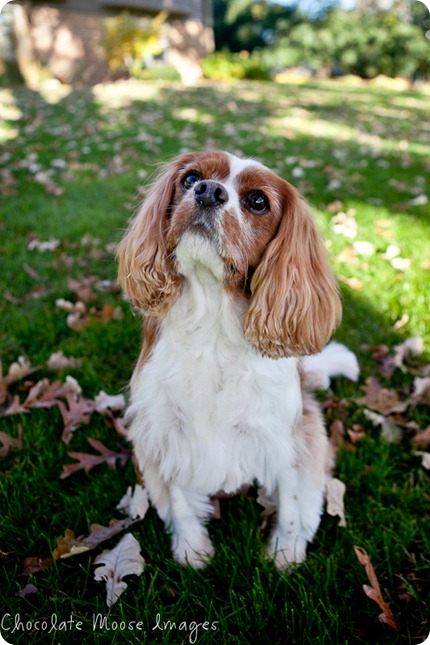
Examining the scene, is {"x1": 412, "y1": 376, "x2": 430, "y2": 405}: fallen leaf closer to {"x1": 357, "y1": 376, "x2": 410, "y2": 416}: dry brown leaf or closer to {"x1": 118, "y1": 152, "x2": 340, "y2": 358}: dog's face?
{"x1": 357, "y1": 376, "x2": 410, "y2": 416}: dry brown leaf

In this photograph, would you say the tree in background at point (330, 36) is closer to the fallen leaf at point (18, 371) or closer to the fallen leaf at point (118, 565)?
the fallen leaf at point (18, 371)

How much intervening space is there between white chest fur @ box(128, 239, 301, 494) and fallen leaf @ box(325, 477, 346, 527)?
0.38m

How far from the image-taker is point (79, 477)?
2502 mm

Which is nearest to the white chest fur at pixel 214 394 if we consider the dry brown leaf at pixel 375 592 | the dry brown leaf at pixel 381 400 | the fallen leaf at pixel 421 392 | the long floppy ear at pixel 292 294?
the long floppy ear at pixel 292 294

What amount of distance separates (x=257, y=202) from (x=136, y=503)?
4.92 feet

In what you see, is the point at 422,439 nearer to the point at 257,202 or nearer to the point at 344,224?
the point at 257,202

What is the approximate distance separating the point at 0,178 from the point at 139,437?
573 cm

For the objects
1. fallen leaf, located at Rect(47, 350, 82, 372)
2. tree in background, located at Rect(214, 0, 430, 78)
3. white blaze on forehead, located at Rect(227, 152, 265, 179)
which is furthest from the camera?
tree in background, located at Rect(214, 0, 430, 78)

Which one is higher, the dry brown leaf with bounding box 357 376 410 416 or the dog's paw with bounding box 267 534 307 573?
the dry brown leaf with bounding box 357 376 410 416

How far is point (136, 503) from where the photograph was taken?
2.29 metres

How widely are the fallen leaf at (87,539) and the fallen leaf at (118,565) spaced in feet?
Answer: 0.22

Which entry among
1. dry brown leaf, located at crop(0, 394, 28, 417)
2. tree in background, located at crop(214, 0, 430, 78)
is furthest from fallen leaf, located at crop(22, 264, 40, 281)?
tree in background, located at crop(214, 0, 430, 78)

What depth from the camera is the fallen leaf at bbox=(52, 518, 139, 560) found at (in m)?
2.04

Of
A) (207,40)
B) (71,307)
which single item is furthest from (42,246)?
(207,40)
